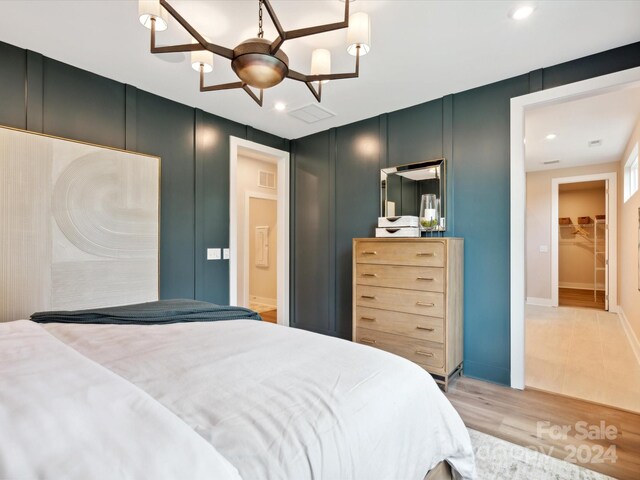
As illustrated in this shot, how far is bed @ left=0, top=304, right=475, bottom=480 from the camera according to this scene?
2.02 ft

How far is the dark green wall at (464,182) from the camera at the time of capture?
111 inches

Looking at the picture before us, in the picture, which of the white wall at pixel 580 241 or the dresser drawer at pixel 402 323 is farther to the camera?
the white wall at pixel 580 241

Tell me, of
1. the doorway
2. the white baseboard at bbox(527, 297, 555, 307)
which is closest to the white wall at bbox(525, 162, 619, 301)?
the white baseboard at bbox(527, 297, 555, 307)

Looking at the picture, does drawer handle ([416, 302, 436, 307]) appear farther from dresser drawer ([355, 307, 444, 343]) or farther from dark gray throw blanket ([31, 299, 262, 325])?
dark gray throw blanket ([31, 299, 262, 325])

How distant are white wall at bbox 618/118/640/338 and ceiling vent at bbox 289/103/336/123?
11.7ft

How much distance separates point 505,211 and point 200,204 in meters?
2.94

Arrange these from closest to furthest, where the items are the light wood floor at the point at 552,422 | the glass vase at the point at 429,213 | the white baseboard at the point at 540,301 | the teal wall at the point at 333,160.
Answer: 1. the light wood floor at the point at 552,422
2. the teal wall at the point at 333,160
3. the glass vase at the point at 429,213
4. the white baseboard at the point at 540,301

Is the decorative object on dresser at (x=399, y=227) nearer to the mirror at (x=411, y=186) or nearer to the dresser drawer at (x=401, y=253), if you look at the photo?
the mirror at (x=411, y=186)

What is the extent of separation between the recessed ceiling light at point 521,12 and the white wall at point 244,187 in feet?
13.4

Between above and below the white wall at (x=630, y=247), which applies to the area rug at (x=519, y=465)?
below

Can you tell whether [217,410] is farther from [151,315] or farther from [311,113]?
[311,113]

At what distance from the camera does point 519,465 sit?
5.86 feet

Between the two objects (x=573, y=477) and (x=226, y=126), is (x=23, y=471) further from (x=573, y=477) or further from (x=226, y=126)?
(x=226, y=126)

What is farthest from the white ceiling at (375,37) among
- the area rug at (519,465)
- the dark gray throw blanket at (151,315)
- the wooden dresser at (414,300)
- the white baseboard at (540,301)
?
the white baseboard at (540,301)
